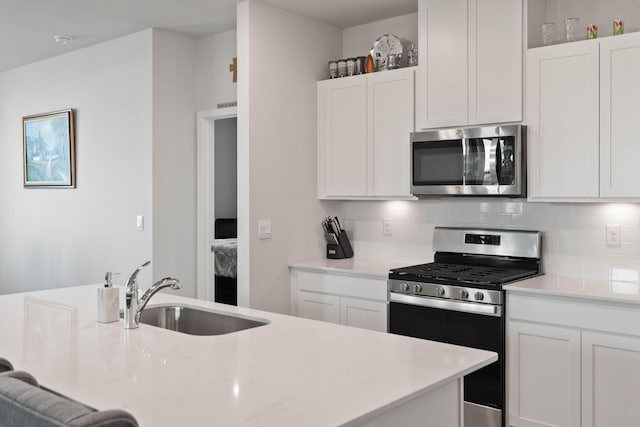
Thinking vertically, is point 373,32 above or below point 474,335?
above

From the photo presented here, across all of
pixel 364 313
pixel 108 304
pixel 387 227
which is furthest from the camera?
pixel 387 227

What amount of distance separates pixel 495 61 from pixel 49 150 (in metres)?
4.23

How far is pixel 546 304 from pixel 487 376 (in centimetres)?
52

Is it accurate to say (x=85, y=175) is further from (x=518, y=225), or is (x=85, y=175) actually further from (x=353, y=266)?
(x=518, y=225)

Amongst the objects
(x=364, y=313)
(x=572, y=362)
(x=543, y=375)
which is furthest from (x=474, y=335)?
(x=364, y=313)

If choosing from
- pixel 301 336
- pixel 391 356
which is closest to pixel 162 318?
pixel 301 336

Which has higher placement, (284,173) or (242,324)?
(284,173)

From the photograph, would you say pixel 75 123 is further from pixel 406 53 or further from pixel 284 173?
pixel 406 53

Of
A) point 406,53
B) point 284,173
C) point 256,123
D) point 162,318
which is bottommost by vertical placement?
point 162,318

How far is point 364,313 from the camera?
12.7 ft

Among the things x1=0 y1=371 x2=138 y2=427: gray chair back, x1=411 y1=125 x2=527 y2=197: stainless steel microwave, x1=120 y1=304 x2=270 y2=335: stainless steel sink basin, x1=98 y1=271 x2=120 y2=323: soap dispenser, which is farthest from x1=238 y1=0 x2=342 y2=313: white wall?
x1=0 y1=371 x2=138 y2=427: gray chair back

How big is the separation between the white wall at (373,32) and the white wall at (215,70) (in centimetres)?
88

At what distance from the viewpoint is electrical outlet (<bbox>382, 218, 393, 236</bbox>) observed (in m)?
4.41

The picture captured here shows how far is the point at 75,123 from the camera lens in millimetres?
5430
